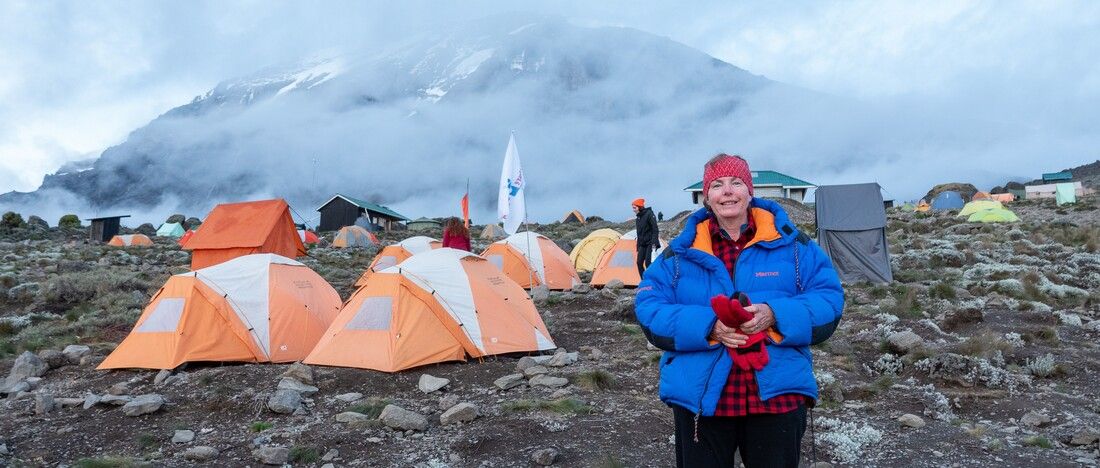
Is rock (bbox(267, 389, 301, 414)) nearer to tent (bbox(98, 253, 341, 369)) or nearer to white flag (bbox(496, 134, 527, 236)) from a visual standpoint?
tent (bbox(98, 253, 341, 369))

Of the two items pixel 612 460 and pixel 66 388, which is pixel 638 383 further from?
pixel 66 388

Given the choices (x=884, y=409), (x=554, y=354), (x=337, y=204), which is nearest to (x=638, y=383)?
(x=554, y=354)

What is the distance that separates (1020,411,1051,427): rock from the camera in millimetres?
5617

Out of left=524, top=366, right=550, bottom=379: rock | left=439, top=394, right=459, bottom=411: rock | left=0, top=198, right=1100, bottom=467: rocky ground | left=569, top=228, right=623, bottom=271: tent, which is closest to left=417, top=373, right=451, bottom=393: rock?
left=0, top=198, right=1100, bottom=467: rocky ground

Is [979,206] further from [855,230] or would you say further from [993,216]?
[855,230]

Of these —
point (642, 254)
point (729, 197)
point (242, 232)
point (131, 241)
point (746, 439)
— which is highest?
point (131, 241)

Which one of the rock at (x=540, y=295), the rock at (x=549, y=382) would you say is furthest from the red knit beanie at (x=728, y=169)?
the rock at (x=540, y=295)

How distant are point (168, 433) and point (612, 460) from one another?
163 inches

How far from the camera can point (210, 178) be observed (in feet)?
407

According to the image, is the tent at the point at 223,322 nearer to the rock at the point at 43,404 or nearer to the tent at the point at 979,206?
the rock at the point at 43,404

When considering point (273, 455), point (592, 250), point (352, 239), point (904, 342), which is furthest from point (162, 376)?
point (352, 239)

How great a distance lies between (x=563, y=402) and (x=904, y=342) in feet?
14.7

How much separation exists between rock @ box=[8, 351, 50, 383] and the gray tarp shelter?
558 inches

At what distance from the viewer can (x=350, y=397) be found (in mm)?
6922
